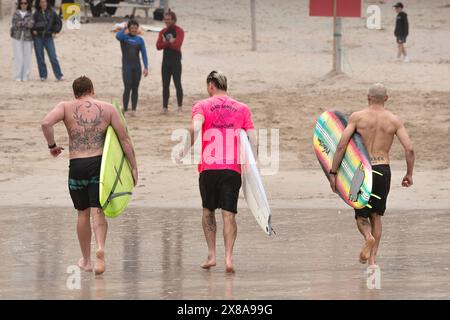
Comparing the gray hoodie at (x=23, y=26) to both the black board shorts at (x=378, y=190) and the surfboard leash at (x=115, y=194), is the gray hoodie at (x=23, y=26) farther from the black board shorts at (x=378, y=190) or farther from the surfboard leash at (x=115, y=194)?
the black board shorts at (x=378, y=190)

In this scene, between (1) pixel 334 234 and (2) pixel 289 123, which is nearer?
(1) pixel 334 234

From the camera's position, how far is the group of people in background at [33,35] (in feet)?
80.4

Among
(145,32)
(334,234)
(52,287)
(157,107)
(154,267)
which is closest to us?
(52,287)

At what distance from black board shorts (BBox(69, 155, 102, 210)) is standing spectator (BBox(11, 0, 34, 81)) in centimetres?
1384

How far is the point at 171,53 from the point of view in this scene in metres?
21.7

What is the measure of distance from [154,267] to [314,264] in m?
1.37

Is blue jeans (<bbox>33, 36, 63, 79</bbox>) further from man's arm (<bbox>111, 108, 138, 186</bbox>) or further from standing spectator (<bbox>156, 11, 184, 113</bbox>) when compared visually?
man's arm (<bbox>111, 108, 138, 186</bbox>)

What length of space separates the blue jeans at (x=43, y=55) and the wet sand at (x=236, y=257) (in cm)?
968

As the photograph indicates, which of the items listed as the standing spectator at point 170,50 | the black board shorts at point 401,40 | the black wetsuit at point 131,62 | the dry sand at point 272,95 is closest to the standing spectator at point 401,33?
the black board shorts at point 401,40

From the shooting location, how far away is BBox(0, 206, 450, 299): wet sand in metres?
10.2

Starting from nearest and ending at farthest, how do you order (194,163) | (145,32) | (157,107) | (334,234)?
(334,234) → (194,163) → (157,107) → (145,32)
